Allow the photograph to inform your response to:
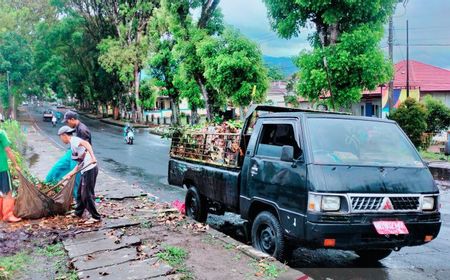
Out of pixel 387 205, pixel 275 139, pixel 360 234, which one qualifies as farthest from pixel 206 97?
pixel 360 234

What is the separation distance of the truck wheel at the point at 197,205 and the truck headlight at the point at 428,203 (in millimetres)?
3932

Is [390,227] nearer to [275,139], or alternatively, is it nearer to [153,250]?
[275,139]

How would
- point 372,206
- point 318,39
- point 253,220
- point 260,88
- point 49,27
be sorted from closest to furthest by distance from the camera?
point 372,206
point 253,220
point 318,39
point 260,88
point 49,27

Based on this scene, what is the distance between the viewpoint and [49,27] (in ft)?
173

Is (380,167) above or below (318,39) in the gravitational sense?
below

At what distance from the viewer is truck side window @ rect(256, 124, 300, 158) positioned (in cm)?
559

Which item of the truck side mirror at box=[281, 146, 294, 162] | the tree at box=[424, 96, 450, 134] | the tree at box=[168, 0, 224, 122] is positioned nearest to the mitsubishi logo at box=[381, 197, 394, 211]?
the truck side mirror at box=[281, 146, 294, 162]

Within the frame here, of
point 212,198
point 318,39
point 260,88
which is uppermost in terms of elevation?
point 318,39

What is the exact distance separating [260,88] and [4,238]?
59.7ft

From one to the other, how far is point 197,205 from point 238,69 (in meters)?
15.4

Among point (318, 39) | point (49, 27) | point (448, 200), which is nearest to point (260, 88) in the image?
point (318, 39)

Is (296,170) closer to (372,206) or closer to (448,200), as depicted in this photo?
(372,206)

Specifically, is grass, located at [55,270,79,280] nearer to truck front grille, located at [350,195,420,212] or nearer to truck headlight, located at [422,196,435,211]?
truck front grille, located at [350,195,420,212]

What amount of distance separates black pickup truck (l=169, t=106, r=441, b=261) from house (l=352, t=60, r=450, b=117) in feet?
79.4
